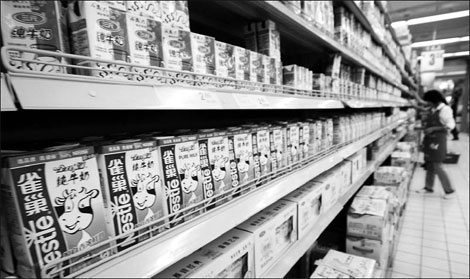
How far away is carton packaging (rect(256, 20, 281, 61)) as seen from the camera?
1.17 metres

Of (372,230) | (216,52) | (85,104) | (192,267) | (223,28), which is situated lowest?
(372,230)

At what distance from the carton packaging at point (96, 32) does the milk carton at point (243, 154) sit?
431 mm

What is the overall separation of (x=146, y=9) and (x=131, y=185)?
442mm

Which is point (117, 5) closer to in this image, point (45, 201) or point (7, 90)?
point (7, 90)

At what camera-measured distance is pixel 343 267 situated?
1.37m

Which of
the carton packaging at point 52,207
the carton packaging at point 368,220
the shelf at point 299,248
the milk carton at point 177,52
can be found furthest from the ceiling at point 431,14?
the carton packaging at point 52,207

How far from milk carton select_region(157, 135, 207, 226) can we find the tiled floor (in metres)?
2.41

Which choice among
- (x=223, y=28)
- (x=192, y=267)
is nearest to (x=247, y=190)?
(x=192, y=267)

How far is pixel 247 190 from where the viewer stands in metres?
0.92

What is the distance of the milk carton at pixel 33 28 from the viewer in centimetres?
42

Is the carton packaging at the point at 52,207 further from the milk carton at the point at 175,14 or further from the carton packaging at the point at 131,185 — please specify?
the milk carton at the point at 175,14

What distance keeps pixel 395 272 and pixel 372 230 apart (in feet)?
2.85

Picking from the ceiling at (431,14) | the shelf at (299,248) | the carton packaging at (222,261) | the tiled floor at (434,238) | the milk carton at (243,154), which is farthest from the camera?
the ceiling at (431,14)

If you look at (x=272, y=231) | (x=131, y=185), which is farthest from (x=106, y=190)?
(x=272, y=231)
